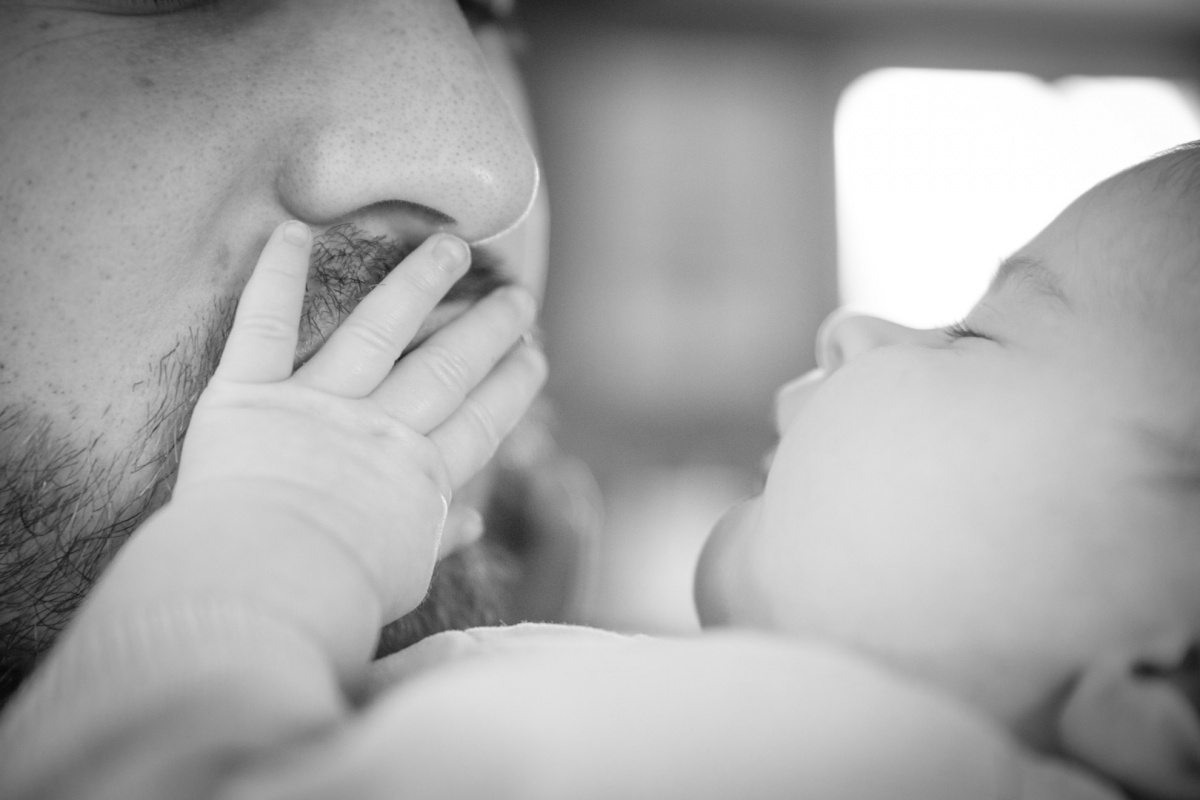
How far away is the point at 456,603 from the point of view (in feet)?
3.37

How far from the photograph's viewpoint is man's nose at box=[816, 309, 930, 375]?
0.69m

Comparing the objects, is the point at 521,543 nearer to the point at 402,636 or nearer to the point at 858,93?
the point at 402,636

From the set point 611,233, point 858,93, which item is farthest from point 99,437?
point 858,93

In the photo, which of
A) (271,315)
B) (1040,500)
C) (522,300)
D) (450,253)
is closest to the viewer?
(1040,500)

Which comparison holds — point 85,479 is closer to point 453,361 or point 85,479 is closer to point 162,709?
point 453,361

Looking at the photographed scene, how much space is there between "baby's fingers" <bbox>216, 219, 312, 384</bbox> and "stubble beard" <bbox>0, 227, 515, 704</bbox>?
10 centimetres

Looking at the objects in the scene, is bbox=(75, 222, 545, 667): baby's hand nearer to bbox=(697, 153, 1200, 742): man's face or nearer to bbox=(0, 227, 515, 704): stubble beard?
bbox=(0, 227, 515, 704): stubble beard

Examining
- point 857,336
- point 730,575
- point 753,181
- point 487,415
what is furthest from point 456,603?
point 753,181

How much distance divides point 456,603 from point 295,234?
538mm

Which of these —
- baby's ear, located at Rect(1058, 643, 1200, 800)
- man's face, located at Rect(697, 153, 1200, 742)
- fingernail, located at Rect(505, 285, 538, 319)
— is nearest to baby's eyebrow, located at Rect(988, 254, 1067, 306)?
man's face, located at Rect(697, 153, 1200, 742)

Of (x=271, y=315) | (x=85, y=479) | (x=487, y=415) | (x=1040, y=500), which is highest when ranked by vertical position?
(x=1040, y=500)

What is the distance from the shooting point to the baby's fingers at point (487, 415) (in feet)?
2.30

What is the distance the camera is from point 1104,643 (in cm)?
48

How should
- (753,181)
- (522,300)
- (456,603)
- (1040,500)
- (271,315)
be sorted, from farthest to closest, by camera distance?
(753,181)
(456,603)
(522,300)
(271,315)
(1040,500)
